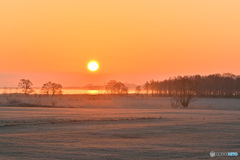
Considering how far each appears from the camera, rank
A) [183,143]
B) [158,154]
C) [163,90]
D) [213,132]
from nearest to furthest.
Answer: [158,154]
[183,143]
[213,132]
[163,90]

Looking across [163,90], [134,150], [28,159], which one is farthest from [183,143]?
[163,90]

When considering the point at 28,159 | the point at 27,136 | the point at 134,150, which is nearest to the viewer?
the point at 28,159

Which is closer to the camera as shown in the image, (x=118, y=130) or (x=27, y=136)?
(x=27, y=136)

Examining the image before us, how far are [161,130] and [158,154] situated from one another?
7.13 meters

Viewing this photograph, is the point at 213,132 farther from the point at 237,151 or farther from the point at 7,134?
the point at 7,134

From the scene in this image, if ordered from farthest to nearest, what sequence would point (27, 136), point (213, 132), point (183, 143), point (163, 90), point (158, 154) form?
1. point (163, 90)
2. point (213, 132)
3. point (27, 136)
4. point (183, 143)
5. point (158, 154)

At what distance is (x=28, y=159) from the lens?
1237cm

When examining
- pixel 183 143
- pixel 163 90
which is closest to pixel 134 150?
pixel 183 143

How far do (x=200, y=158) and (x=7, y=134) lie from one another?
10034 mm

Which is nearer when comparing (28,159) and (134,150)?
(28,159)

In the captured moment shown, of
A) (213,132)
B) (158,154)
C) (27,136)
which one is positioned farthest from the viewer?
(213,132)

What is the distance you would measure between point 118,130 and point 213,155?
8.13m

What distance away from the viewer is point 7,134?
1852cm

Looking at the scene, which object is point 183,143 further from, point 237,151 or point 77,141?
point 77,141
